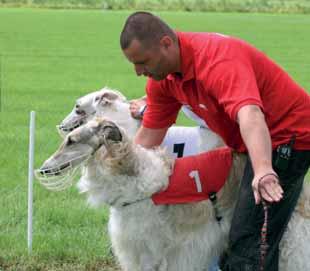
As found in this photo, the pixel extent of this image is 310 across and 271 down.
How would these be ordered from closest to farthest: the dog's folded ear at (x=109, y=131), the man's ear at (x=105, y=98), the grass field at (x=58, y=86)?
the dog's folded ear at (x=109, y=131) → the grass field at (x=58, y=86) → the man's ear at (x=105, y=98)

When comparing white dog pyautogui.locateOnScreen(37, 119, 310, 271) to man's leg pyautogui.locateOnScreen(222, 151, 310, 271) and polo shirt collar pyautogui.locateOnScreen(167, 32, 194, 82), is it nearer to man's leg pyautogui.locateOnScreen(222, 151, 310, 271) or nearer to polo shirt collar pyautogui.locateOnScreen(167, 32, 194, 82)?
man's leg pyautogui.locateOnScreen(222, 151, 310, 271)

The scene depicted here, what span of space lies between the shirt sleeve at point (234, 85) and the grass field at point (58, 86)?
2.48 meters

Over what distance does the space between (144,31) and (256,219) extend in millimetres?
1356

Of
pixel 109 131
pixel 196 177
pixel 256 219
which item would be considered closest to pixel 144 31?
pixel 109 131

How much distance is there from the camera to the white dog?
5141 millimetres

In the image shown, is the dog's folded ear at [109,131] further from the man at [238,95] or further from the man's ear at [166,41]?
the man's ear at [166,41]

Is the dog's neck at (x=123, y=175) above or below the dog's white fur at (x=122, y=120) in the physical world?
above

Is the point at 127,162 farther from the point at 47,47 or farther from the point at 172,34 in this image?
the point at 47,47

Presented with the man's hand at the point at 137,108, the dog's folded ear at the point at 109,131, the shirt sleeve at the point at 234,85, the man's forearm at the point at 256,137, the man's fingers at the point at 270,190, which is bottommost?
the man's hand at the point at 137,108

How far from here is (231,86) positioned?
4402mm

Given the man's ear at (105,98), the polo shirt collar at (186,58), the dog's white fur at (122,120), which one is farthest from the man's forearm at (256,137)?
the man's ear at (105,98)

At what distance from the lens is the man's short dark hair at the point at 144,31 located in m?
4.66

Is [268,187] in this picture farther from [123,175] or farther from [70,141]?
[70,141]

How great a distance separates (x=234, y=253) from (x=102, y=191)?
38.1 inches
